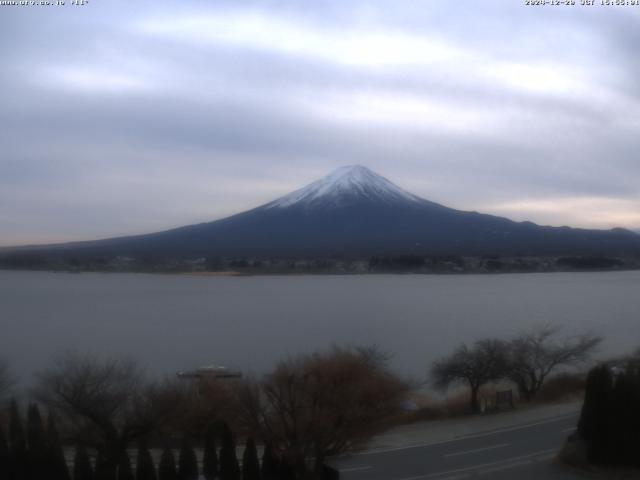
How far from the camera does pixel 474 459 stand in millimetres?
8172

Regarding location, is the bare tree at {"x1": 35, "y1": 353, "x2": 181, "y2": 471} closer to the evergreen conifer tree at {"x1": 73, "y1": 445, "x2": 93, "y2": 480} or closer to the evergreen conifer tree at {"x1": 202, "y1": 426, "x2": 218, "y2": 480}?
the evergreen conifer tree at {"x1": 73, "y1": 445, "x2": 93, "y2": 480}

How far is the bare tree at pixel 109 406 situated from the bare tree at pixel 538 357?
723 centimetres

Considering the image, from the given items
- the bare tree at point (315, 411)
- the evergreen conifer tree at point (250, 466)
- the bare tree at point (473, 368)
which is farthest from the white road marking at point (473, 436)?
the bare tree at point (473, 368)

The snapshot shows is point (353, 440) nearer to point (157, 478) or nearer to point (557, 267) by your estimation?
point (157, 478)

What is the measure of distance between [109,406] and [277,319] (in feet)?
57.5

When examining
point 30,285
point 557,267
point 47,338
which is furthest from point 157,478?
point 557,267

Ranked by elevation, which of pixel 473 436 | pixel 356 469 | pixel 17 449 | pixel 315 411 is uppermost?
pixel 315 411

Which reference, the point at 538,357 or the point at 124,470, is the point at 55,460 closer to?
the point at 124,470

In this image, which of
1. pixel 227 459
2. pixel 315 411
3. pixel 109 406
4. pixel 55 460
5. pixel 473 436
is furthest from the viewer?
pixel 473 436

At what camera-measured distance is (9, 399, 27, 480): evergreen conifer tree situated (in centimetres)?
632

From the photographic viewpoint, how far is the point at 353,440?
22.7 feet

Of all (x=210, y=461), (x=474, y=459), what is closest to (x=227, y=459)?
(x=210, y=461)

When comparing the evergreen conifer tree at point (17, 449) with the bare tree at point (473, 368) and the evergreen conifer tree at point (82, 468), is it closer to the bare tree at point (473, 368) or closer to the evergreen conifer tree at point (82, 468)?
the evergreen conifer tree at point (82, 468)

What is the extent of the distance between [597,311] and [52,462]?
2489 centimetres
